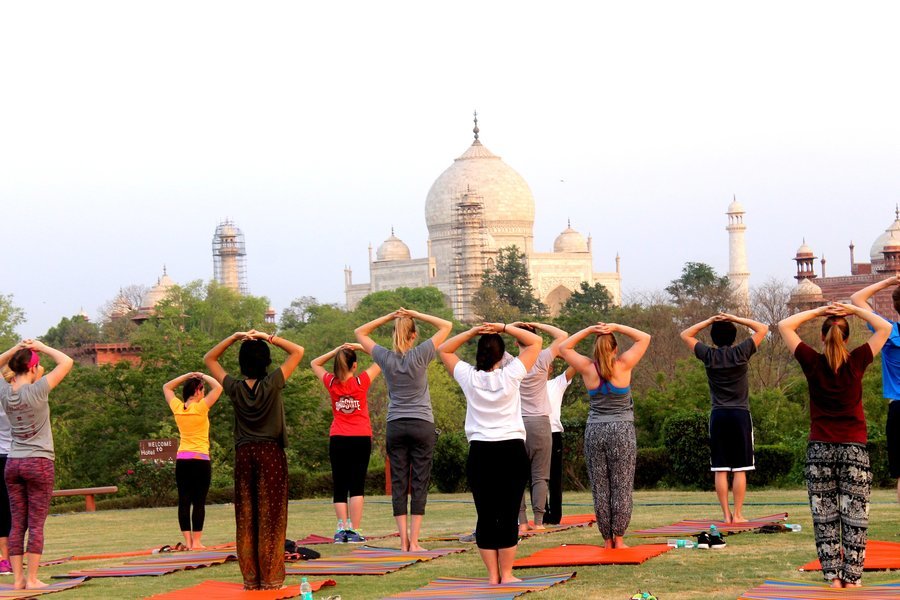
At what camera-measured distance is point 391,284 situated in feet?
345

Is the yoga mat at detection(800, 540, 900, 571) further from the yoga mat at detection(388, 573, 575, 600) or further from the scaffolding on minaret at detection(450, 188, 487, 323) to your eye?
the scaffolding on minaret at detection(450, 188, 487, 323)

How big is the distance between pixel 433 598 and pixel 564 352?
8.90 feet

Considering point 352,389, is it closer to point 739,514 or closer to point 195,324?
point 739,514

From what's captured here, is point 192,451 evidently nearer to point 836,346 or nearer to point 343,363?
point 343,363

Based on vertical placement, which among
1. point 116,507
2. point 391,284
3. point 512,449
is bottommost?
point 116,507

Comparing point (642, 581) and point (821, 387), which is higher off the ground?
point (821, 387)

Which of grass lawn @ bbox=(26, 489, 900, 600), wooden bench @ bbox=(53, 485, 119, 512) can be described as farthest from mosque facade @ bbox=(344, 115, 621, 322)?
grass lawn @ bbox=(26, 489, 900, 600)

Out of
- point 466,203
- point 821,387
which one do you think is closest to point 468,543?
point 821,387

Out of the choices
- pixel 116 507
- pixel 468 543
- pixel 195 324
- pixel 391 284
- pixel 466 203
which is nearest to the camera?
pixel 468 543

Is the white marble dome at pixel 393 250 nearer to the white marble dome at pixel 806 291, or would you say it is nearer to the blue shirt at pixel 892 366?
the white marble dome at pixel 806 291

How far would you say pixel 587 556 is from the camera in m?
10.6

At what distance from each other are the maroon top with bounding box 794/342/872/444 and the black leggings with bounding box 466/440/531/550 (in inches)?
73.4

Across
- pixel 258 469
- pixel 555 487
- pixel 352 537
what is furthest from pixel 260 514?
pixel 555 487

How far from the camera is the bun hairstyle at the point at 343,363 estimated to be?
1274cm
